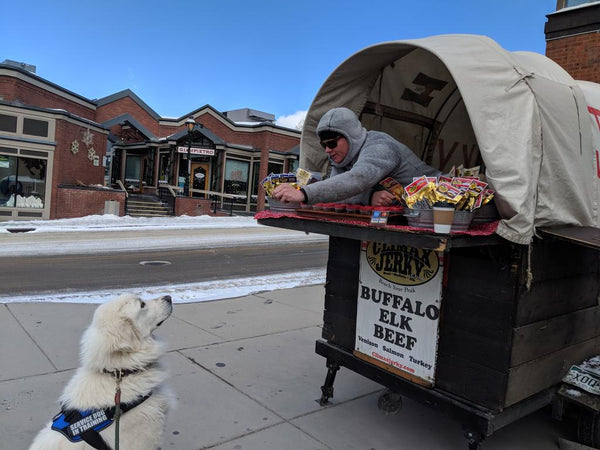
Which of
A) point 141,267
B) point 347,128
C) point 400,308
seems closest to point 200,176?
point 141,267

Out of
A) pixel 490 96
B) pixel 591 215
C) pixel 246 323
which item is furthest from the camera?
pixel 246 323

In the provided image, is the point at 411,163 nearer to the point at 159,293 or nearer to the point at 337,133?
the point at 337,133

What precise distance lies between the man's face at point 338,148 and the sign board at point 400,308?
0.67 m

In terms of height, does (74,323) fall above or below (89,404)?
below

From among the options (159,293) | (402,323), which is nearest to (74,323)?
(159,293)

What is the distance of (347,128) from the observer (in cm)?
321

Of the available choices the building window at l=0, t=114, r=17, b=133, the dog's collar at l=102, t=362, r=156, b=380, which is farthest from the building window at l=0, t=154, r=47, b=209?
the dog's collar at l=102, t=362, r=156, b=380

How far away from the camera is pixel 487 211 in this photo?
2641 mm

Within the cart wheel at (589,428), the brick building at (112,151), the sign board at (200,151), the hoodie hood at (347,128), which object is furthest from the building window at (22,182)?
the cart wheel at (589,428)

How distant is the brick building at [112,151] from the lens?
18.9m

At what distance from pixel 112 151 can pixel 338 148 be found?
33.8 meters

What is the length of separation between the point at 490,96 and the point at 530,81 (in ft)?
0.98

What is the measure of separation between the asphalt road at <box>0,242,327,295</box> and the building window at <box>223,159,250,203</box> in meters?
15.4

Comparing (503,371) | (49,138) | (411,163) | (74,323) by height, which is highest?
(49,138)
